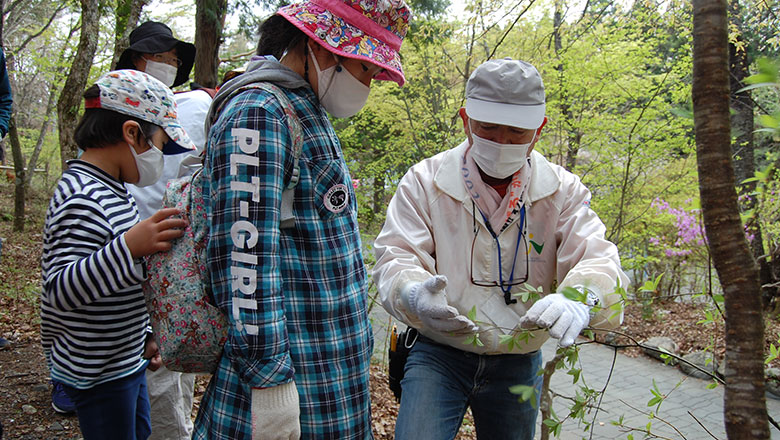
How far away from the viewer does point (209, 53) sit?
526 centimetres

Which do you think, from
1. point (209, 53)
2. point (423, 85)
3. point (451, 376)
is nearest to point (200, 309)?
point (451, 376)

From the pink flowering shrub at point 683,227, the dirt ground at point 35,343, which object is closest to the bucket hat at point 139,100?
the dirt ground at point 35,343

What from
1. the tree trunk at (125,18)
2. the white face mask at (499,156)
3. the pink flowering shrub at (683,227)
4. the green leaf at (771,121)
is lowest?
the green leaf at (771,121)

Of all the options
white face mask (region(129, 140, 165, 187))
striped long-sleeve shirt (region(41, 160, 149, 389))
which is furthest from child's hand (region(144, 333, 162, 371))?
white face mask (region(129, 140, 165, 187))

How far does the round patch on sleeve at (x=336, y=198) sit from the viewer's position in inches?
66.5

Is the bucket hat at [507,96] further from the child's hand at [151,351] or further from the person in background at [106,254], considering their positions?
the child's hand at [151,351]

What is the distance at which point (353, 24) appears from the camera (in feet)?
5.65

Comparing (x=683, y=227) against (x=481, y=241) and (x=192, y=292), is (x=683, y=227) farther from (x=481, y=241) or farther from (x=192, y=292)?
(x=192, y=292)

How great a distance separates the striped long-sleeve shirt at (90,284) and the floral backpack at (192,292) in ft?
0.75

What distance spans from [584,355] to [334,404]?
300 inches

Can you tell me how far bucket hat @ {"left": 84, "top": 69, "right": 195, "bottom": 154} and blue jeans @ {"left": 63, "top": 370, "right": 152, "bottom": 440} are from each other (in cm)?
93

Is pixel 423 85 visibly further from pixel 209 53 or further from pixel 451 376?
pixel 451 376

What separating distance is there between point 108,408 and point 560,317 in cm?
160

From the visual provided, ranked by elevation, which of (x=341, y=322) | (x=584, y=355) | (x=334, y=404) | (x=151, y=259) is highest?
(x=151, y=259)
